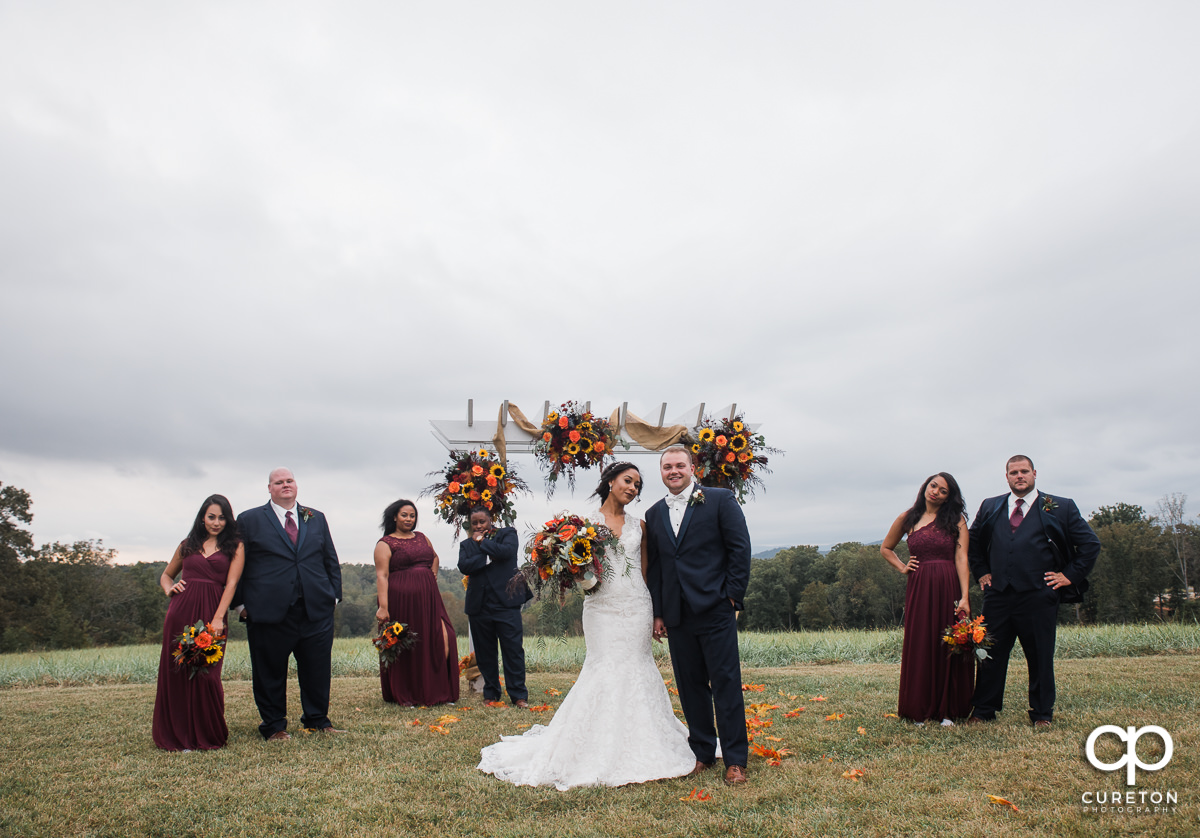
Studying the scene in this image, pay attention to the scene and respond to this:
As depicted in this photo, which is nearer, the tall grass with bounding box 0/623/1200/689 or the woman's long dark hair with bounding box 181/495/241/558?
the woman's long dark hair with bounding box 181/495/241/558

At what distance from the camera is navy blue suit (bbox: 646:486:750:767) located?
4.93m

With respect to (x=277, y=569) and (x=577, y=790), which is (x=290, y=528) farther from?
(x=577, y=790)

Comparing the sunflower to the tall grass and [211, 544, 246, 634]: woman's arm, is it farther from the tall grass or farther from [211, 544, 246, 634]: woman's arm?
the tall grass

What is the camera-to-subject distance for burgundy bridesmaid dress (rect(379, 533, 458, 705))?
825 centimetres

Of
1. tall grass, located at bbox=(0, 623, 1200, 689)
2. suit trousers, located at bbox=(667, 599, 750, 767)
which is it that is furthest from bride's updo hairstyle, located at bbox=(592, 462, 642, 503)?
tall grass, located at bbox=(0, 623, 1200, 689)

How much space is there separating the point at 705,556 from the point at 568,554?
99 cm

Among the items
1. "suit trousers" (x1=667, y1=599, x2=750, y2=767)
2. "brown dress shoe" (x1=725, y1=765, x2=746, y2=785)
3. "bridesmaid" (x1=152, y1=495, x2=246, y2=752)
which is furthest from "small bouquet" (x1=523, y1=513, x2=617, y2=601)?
"bridesmaid" (x1=152, y1=495, x2=246, y2=752)

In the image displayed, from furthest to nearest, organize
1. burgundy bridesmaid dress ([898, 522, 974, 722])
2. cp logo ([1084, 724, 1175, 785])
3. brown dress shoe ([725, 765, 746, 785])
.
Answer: burgundy bridesmaid dress ([898, 522, 974, 722]) → brown dress shoe ([725, 765, 746, 785]) → cp logo ([1084, 724, 1175, 785])

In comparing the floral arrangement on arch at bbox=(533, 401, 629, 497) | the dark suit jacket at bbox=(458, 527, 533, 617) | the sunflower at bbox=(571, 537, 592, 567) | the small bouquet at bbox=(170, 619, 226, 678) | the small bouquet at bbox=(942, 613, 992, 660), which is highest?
the floral arrangement on arch at bbox=(533, 401, 629, 497)

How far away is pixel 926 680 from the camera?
634 centimetres

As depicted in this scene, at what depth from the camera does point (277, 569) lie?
21.5ft

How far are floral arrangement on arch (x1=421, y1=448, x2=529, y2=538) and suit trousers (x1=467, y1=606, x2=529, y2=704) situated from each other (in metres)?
1.23

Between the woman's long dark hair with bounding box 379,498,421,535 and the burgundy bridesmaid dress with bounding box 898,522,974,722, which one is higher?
the woman's long dark hair with bounding box 379,498,421,535
